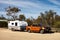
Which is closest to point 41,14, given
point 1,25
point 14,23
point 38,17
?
point 38,17

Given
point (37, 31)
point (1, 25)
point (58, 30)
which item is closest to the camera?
point (37, 31)

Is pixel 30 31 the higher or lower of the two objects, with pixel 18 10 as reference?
lower

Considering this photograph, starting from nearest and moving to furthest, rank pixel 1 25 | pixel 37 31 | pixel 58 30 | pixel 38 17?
pixel 37 31 → pixel 58 30 → pixel 1 25 → pixel 38 17

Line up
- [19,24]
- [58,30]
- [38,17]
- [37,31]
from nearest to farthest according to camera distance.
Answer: [37,31]
[58,30]
[19,24]
[38,17]

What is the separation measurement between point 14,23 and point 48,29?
342 inches

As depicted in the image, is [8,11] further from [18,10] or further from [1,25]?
[1,25]

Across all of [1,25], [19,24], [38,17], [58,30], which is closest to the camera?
[58,30]

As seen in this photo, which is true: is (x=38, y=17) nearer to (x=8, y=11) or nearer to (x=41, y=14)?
(x=41, y=14)

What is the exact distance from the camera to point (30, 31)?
93.4 ft

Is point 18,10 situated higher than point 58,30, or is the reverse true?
point 18,10

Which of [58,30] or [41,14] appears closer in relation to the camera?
[58,30]

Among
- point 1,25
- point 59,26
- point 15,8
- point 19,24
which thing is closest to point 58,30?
point 59,26

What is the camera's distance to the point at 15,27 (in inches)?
1298

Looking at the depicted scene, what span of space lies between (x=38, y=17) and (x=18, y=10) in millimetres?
7147
